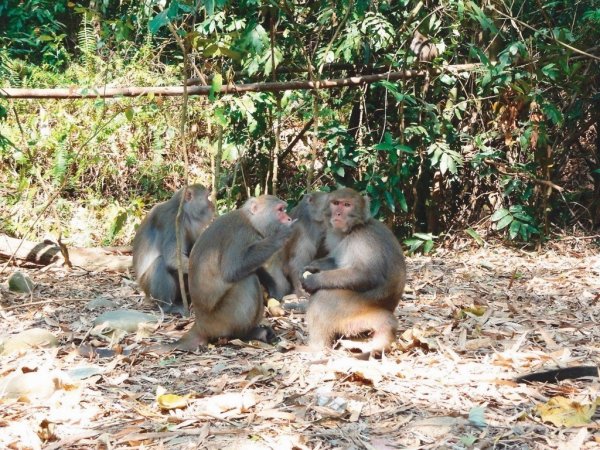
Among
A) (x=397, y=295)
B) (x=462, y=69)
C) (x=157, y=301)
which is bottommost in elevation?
(x=157, y=301)

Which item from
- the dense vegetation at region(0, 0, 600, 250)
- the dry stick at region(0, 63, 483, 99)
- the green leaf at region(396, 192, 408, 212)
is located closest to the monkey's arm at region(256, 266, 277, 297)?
the dense vegetation at region(0, 0, 600, 250)

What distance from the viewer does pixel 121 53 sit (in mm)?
11953

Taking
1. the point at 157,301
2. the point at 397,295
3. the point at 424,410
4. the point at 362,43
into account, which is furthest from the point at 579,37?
the point at 424,410

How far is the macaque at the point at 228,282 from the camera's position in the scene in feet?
18.1

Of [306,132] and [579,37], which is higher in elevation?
[579,37]

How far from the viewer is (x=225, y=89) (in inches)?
307

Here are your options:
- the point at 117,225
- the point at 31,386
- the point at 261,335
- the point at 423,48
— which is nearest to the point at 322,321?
the point at 261,335

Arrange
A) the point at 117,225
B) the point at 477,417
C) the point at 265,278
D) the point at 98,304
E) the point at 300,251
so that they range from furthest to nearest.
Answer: the point at 117,225, the point at 300,251, the point at 98,304, the point at 265,278, the point at 477,417

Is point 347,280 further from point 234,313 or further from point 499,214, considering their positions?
point 499,214

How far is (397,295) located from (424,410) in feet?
4.40

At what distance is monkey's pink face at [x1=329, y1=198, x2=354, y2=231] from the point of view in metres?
5.46

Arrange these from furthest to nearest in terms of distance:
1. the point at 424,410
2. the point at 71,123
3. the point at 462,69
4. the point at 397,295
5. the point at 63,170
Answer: the point at 71,123 → the point at 63,170 → the point at 462,69 → the point at 397,295 → the point at 424,410

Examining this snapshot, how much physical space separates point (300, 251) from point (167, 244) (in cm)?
132

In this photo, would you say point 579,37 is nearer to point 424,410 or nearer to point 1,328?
point 424,410
